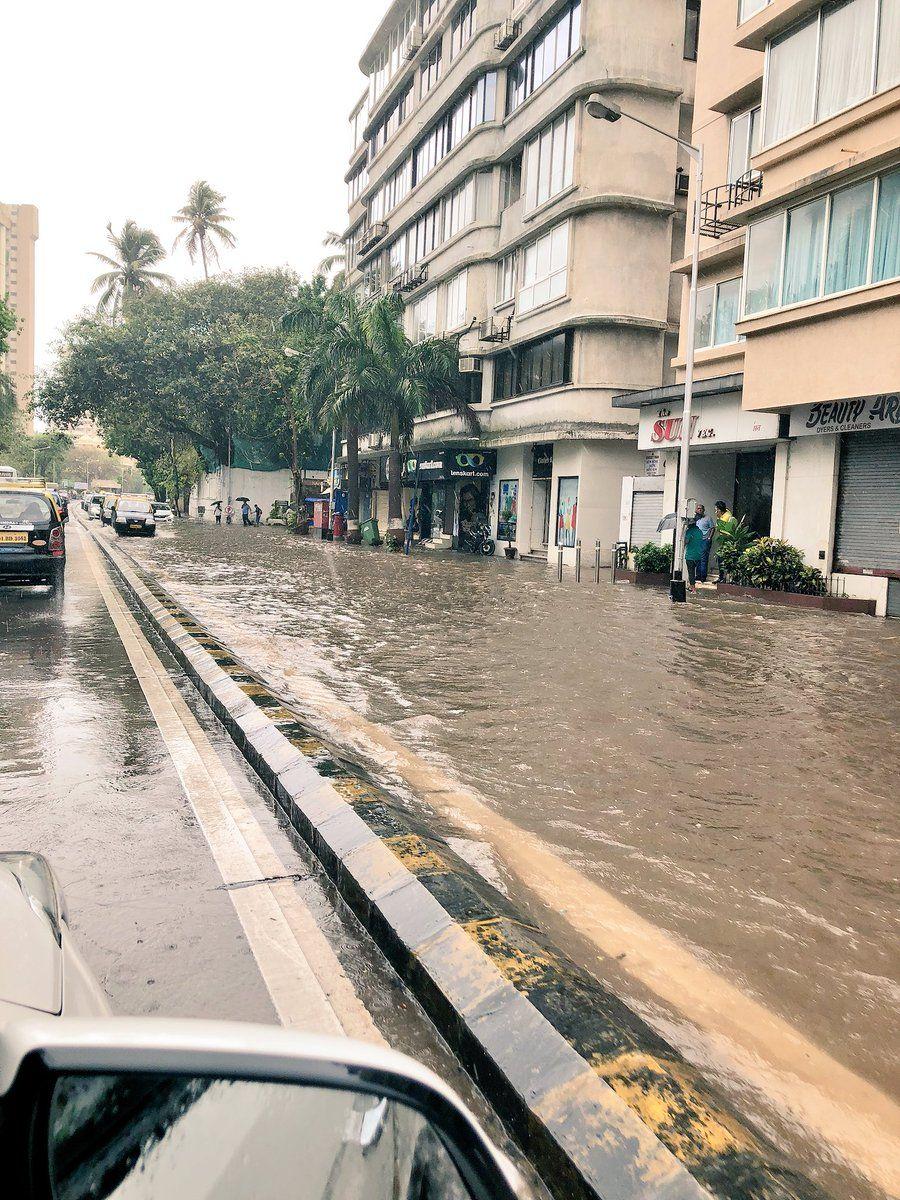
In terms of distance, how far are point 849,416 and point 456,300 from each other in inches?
870

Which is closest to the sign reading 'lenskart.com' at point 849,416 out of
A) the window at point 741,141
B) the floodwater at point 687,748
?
the floodwater at point 687,748

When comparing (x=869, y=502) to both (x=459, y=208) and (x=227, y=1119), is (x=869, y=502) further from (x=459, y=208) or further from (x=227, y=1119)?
(x=459, y=208)

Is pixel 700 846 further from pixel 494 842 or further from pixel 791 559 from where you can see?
pixel 791 559

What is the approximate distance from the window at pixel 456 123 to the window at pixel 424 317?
5.16 metres

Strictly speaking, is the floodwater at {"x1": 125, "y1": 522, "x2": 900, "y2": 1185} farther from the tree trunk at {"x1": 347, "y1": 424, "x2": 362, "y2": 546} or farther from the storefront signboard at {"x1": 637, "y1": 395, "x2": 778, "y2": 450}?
the tree trunk at {"x1": 347, "y1": 424, "x2": 362, "y2": 546}

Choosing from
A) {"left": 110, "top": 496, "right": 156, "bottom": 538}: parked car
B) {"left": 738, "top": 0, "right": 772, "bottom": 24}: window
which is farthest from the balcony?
{"left": 110, "top": 496, "right": 156, "bottom": 538}: parked car

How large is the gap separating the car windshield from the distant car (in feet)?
45.1

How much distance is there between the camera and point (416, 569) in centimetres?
2547

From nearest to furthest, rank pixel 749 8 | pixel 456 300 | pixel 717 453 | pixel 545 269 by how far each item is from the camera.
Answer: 1. pixel 749 8
2. pixel 717 453
3. pixel 545 269
4. pixel 456 300

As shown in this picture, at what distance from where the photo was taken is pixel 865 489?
1855 centimetres

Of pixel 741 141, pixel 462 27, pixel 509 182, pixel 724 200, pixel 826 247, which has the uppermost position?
pixel 462 27

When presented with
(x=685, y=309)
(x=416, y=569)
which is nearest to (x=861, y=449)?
(x=685, y=309)

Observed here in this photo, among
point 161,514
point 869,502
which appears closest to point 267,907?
point 869,502

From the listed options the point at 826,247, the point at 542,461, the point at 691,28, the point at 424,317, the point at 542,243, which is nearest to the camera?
the point at 826,247
